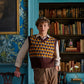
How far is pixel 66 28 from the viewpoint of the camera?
5.29m

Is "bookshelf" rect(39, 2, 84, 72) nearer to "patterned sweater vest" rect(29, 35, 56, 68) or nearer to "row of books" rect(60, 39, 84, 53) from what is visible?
"row of books" rect(60, 39, 84, 53)

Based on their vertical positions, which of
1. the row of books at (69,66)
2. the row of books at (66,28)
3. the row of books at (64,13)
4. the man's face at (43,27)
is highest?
the row of books at (64,13)

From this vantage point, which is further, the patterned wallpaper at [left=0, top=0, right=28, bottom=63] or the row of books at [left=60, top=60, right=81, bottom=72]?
the row of books at [left=60, top=60, right=81, bottom=72]

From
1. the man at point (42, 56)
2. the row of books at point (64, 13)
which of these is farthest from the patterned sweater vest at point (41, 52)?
the row of books at point (64, 13)

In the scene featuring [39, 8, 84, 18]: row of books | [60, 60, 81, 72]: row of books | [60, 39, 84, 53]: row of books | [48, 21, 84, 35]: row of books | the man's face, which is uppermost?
[39, 8, 84, 18]: row of books

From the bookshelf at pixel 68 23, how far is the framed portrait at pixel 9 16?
222cm

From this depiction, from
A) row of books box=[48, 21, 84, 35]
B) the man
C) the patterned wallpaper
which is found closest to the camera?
the man

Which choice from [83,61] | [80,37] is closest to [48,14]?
[80,37]

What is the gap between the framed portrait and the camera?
10.2 feet

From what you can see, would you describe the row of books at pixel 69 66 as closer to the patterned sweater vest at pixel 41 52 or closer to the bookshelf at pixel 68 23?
the bookshelf at pixel 68 23

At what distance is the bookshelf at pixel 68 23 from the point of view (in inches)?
207

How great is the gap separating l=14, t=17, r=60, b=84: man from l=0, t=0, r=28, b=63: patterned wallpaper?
1.02 m

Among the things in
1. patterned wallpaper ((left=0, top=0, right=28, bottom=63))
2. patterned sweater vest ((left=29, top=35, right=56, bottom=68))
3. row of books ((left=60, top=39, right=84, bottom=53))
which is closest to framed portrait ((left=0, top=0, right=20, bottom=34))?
patterned wallpaper ((left=0, top=0, right=28, bottom=63))

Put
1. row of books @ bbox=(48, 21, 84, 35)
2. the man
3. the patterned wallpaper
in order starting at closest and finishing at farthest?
the man < the patterned wallpaper < row of books @ bbox=(48, 21, 84, 35)
